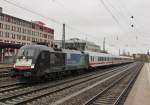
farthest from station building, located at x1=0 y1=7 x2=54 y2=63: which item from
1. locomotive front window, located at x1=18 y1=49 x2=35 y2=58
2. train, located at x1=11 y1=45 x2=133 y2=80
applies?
locomotive front window, located at x1=18 y1=49 x2=35 y2=58

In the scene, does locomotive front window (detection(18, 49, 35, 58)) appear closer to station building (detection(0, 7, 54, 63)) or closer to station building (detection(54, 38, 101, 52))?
station building (detection(54, 38, 101, 52))

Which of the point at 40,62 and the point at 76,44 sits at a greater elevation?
the point at 76,44

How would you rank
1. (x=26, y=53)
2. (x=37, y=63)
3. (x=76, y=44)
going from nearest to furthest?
(x=37, y=63), (x=26, y=53), (x=76, y=44)

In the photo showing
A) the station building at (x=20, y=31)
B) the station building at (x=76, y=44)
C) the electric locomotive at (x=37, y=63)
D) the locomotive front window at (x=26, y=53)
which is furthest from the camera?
the station building at (x=20, y=31)

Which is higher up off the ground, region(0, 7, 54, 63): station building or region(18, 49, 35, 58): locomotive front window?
region(0, 7, 54, 63): station building

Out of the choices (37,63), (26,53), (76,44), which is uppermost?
(76,44)

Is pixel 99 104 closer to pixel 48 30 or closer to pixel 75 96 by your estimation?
pixel 75 96

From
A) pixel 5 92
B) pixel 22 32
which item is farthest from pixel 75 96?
pixel 22 32

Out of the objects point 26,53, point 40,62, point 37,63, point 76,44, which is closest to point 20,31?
point 76,44

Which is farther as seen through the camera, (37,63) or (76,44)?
(76,44)

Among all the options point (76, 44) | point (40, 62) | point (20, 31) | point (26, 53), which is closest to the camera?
point (40, 62)

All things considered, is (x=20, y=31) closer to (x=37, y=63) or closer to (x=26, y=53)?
(x=26, y=53)

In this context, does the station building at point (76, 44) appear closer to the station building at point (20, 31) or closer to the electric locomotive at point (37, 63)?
the electric locomotive at point (37, 63)

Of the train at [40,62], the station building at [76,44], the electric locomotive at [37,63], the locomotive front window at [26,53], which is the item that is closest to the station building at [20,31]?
the station building at [76,44]
